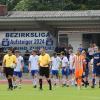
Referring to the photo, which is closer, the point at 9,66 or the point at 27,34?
the point at 9,66

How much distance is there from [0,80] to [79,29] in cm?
953

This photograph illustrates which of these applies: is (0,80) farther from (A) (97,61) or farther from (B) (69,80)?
(A) (97,61)

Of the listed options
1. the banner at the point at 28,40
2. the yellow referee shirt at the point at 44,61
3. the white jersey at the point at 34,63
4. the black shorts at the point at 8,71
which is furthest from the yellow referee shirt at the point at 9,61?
the banner at the point at 28,40

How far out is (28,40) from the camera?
144 ft

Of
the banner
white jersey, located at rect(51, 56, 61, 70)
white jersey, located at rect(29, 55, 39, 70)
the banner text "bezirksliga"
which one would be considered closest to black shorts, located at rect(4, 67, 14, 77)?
white jersey, located at rect(29, 55, 39, 70)

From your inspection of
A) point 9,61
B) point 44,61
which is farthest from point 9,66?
point 44,61

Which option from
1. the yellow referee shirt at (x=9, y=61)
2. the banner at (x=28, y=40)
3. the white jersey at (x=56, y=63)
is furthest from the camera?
the banner at (x=28, y=40)

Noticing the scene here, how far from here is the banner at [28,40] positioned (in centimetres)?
4353

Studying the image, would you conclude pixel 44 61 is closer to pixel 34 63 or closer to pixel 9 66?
pixel 9 66

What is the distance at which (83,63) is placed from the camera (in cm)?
2925

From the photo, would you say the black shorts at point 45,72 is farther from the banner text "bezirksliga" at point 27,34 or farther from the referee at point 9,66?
the banner text "bezirksliga" at point 27,34

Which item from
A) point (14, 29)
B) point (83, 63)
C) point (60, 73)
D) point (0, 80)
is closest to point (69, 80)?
point (60, 73)

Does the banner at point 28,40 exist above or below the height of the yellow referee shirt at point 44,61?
below

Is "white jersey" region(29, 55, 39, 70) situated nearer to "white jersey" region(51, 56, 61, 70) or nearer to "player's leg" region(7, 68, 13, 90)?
"white jersey" region(51, 56, 61, 70)
